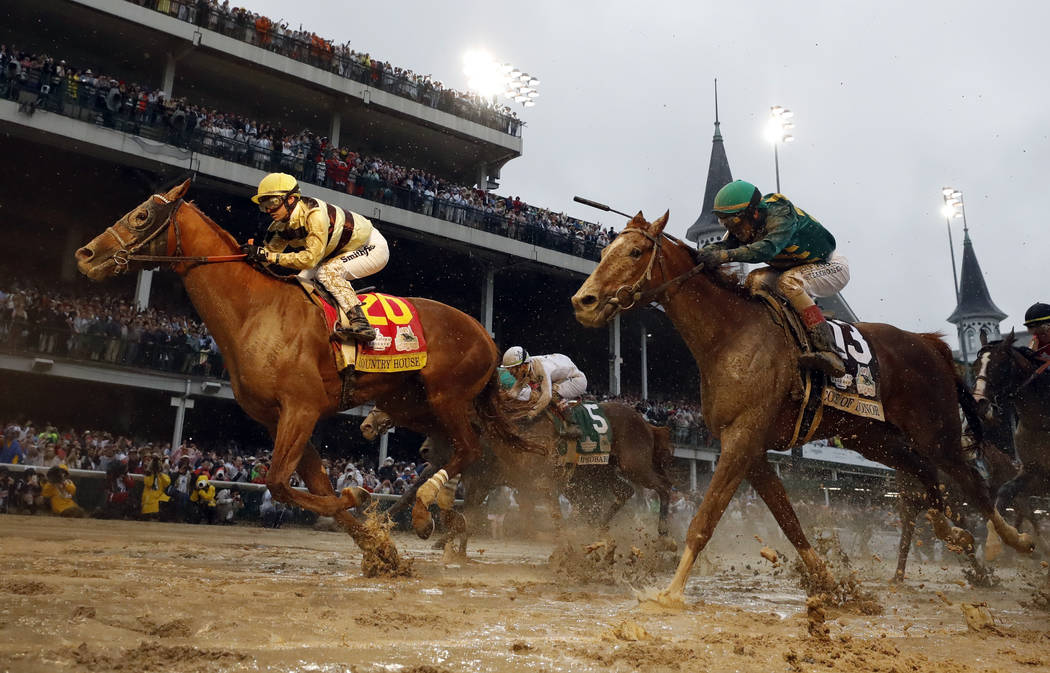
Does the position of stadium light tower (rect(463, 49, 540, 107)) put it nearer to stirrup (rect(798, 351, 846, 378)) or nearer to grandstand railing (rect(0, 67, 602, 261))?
grandstand railing (rect(0, 67, 602, 261))

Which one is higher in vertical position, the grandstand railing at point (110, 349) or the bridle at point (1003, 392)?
the grandstand railing at point (110, 349)

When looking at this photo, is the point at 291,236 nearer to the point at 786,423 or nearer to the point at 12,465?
the point at 786,423

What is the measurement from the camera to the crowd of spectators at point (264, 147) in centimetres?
1867

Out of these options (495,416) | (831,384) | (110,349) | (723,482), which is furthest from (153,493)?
(831,384)

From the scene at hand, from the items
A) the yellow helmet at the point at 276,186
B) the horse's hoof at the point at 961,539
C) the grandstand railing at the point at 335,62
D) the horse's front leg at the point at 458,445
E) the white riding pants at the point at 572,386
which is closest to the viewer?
the horse's hoof at the point at 961,539

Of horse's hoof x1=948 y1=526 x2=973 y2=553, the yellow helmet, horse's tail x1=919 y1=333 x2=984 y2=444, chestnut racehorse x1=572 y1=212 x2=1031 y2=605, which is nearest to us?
chestnut racehorse x1=572 y1=212 x2=1031 y2=605

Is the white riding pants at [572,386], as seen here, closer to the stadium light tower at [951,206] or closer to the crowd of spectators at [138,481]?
the crowd of spectators at [138,481]

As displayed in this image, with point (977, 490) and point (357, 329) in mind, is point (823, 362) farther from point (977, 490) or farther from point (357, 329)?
point (357, 329)

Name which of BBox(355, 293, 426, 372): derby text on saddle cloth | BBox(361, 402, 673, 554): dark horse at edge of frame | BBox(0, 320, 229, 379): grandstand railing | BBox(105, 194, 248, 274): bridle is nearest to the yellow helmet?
BBox(105, 194, 248, 274): bridle

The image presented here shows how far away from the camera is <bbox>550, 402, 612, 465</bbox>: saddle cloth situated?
10508mm

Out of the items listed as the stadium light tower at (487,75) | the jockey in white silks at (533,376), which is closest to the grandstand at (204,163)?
the stadium light tower at (487,75)

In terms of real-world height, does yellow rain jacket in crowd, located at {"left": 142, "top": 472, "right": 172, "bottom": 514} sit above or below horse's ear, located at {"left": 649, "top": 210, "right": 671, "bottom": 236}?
below

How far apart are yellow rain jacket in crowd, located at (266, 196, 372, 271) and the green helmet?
9.93 ft

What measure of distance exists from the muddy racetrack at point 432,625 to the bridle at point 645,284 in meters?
2.00
